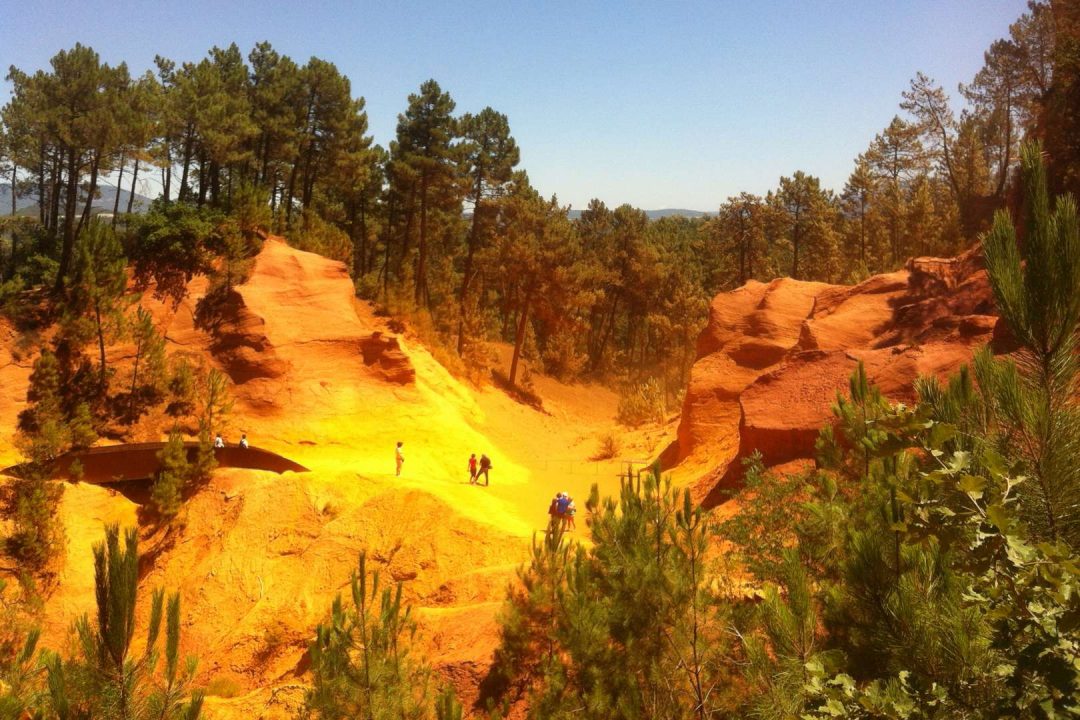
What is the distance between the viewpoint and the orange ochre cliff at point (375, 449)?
1479cm

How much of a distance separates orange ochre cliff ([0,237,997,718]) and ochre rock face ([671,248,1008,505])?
56 millimetres

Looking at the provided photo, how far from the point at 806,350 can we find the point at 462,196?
78.3 feet

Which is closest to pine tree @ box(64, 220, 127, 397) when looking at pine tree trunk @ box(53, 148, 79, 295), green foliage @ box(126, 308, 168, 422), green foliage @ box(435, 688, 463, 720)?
green foliage @ box(126, 308, 168, 422)

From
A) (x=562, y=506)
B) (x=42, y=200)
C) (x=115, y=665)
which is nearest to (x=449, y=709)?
(x=115, y=665)

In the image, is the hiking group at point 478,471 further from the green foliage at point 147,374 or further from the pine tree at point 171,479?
the green foliage at point 147,374

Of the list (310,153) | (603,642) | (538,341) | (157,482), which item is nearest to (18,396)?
(157,482)

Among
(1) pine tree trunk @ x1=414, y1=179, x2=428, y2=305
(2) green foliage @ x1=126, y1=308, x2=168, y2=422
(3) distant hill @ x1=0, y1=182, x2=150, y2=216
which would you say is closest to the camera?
(2) green foliage @ x1=126, y1=308, x2=168, y2=422

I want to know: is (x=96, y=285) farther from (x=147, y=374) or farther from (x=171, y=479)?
(x=171, y=479)

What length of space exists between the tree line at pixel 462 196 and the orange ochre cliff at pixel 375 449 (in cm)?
529

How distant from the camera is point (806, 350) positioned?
58.9ft

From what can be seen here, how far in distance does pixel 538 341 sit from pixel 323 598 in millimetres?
37728

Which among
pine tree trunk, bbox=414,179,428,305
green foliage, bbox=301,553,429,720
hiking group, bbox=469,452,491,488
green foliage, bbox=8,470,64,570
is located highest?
pine tree trunk, bbox=414,179,428,305

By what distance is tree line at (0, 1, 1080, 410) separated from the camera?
27.4 metres

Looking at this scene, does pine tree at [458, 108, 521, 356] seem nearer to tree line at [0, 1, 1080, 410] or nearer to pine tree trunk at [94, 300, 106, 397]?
tree line at [0, 1, 1080, 410]
